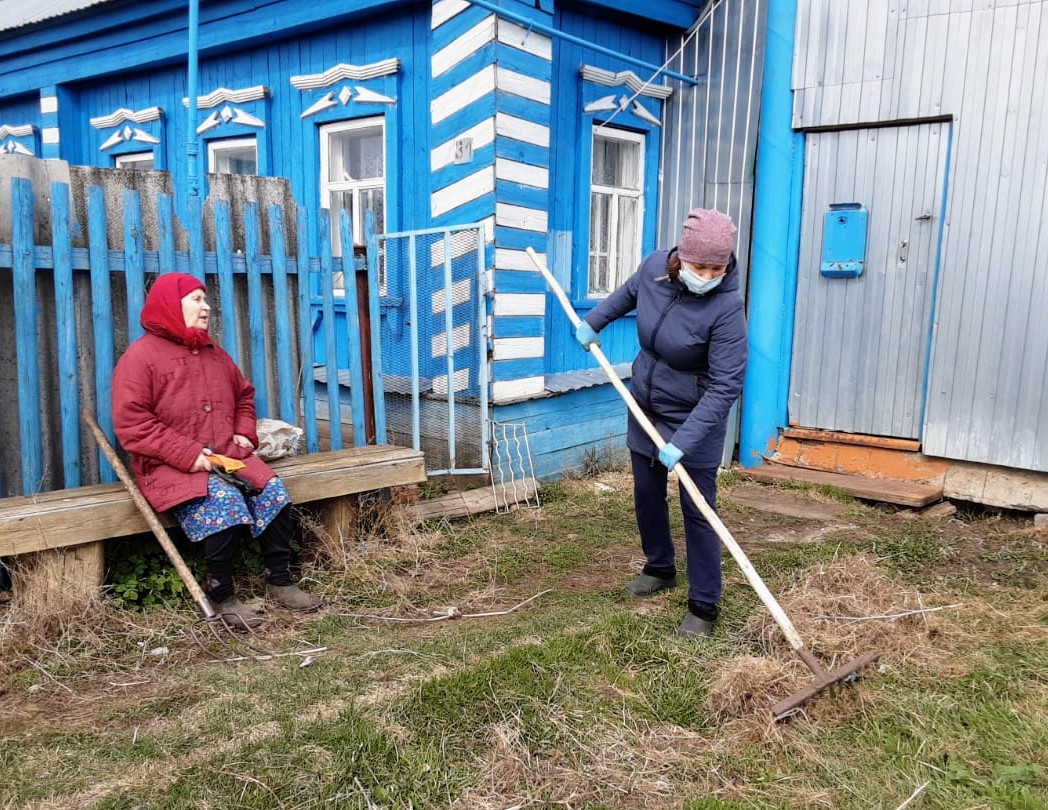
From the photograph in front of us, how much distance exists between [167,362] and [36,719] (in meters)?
1.48

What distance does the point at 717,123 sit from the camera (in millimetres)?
6762

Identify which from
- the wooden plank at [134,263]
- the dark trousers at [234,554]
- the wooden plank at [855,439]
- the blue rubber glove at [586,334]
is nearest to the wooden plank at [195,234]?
the wooden plank at [134,263]

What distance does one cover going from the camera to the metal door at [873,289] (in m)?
5.86

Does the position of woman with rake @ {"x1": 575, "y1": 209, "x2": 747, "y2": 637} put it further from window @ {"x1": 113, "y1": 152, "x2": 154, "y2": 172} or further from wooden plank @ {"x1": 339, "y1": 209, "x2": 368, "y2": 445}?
window @ {"x1": 113, "y1": 152, "x2": 154, "y2": 172}

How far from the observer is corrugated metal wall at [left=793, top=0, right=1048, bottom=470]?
213 inches

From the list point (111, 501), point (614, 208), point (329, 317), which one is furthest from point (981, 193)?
point (111, 501)

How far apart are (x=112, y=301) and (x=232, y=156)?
4.87m

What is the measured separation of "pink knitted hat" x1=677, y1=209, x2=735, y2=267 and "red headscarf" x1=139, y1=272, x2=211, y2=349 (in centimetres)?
216

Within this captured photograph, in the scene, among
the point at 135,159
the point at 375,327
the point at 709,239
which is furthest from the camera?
the point at 135,159

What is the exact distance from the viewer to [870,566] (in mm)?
4281

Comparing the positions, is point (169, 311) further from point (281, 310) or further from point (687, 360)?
point (687, 360)

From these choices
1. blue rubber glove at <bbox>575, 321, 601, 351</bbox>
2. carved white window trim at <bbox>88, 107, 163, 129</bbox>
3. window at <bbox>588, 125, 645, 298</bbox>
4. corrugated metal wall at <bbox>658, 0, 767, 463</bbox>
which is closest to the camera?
blue rubber glove at <bbox>575, 321, 601, 351</bbox>

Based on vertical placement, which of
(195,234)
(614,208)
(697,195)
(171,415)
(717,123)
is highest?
(717,123)

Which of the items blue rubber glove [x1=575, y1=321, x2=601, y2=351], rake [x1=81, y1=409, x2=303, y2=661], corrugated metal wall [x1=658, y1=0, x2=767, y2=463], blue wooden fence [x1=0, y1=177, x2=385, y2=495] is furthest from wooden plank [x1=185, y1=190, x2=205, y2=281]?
corrugated metal wall [x1=658, y1=0, x2=767, y2=463]
